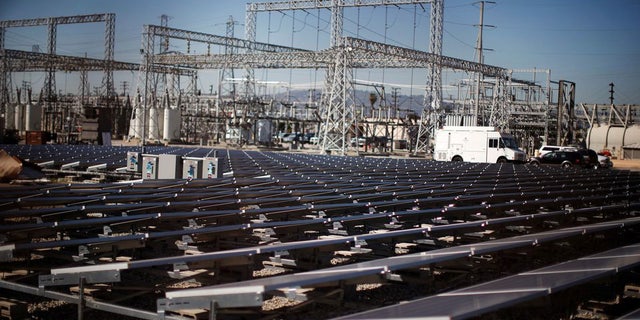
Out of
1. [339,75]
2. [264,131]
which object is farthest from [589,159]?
[264,131]

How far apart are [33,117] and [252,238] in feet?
204

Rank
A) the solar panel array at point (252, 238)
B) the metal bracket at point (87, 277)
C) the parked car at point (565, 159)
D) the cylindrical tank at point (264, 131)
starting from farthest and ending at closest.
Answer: the cylindrical tank at point (264, 131) → the parked car at point (565, 159) → the solar panel array at point (252, 238) → the metal bracket at point (87, 277)

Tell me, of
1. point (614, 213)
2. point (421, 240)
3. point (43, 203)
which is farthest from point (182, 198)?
point (614, 213)

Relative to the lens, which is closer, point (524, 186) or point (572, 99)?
point (524, 186)

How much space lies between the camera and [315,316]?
770 centimetres

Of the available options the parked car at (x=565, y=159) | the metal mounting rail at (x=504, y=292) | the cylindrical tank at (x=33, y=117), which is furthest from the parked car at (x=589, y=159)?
the cylindrical tank at (x=33, y=117)

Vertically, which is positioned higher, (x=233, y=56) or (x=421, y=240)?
(x=233, y=56)

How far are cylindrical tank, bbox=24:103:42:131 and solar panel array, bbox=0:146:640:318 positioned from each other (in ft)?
186

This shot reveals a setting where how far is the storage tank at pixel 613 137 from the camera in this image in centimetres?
6419

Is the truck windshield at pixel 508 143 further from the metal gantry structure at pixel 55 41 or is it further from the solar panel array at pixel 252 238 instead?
the metal gantry structure at pixel 55 41

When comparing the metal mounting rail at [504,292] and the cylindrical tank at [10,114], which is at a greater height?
the cylindrical tank at [10,114]

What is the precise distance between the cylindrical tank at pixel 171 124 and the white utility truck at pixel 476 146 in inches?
1088

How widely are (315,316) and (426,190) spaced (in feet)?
27.0

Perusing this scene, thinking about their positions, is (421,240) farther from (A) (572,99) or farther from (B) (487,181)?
(A) (572,99)
